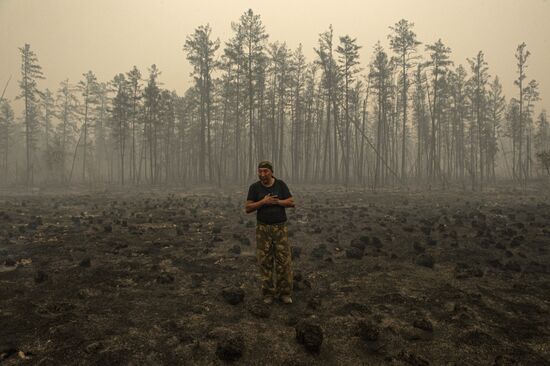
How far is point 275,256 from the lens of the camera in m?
5.93

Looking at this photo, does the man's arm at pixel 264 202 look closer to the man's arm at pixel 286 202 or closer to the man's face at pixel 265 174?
the man's arm at pixel 286 202

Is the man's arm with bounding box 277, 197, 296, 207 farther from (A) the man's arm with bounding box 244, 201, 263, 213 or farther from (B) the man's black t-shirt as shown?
(A) the man's arm with bounding box 244, 201, 263, 213

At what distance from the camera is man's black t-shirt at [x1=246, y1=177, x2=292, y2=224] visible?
19.2 feet

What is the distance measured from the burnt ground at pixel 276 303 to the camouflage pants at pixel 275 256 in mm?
336

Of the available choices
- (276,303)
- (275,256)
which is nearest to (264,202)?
(275,256)

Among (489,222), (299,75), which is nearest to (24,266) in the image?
(489,222)

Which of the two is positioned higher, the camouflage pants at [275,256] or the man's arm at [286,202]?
the man's arm at [286,202]

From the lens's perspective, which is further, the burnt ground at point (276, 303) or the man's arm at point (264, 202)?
the man's arm at point (264, 202)

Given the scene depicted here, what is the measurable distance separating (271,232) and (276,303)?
130cm

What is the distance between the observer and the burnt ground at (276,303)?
14.4 ft

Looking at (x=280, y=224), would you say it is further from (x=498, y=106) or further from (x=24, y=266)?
(x=498, y=106)

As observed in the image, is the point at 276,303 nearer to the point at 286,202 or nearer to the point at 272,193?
the point at 286,202

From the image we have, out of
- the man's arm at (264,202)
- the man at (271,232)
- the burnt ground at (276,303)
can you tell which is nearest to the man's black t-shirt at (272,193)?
the man at (271,232)

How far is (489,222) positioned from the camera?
1319cm
